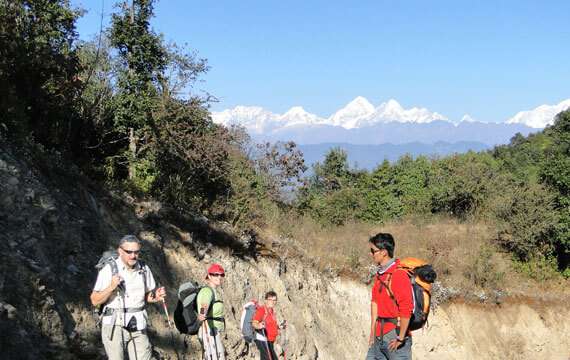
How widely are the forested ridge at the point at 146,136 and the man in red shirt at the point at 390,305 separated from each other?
328 inches

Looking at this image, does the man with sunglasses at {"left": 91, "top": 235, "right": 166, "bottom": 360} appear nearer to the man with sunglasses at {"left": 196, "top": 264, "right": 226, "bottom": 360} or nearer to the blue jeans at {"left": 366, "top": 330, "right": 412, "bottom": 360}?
the man with sunglasses at {"left": 196, "top": 264, "right": 226, "bottom": 360}

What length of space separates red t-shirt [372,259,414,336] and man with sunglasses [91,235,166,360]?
2.48m

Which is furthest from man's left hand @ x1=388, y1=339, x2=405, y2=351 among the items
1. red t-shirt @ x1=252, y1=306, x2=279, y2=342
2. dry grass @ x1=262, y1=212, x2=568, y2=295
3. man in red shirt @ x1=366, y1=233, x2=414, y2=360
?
dry grass @ x1=262, y1=212, x2=568, y2=295

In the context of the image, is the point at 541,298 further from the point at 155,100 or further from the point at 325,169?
the point at 325,169

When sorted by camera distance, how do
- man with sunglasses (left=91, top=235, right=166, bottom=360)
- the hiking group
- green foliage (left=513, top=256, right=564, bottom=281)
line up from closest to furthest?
man with sunglasses (left=91, top=235, right=166, bottom=360) < the hiking group < green foliage (left=513, top=256, right=564, bottom=281)

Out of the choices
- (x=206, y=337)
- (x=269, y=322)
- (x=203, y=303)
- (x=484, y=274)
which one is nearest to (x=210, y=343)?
(x=206, y=337)

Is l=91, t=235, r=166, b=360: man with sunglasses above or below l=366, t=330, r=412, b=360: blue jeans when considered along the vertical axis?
above

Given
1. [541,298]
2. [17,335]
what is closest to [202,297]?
[17,335]

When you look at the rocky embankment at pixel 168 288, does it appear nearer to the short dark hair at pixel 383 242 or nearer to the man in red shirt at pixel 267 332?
the man in red shirt at pixel 267 332

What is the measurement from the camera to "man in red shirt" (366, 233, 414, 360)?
5.73m

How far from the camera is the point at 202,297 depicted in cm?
659

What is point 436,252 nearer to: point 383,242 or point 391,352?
point 391,352

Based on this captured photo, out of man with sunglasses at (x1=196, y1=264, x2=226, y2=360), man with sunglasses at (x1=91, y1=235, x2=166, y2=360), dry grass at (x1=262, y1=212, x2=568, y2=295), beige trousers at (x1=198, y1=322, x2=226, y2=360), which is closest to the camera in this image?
man with sunglasses at (x1=91, y1=235, x2=166, y2=360)

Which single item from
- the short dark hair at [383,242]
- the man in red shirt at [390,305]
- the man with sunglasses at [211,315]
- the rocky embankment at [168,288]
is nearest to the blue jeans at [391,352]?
the man in red shirt at [390,305]
